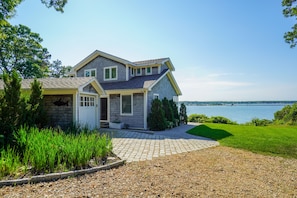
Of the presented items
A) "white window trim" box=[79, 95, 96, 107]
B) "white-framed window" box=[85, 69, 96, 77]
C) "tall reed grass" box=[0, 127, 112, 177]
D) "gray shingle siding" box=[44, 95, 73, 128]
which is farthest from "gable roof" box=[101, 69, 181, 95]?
"tall reed grass" box=[0, 127, 112, 177]

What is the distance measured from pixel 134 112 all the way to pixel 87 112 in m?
3.85

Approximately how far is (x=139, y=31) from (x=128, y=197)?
→ 10.9 meters

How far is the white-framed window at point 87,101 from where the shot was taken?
11.6 metres

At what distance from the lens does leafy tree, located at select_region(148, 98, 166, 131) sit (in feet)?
45.2

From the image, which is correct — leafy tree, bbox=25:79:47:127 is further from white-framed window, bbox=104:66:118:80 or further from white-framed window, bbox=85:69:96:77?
white-framed window, bbox=85:69:96:77

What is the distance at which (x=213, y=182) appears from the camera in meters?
4.30

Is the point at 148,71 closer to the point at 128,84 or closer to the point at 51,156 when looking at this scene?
the point at 128,84

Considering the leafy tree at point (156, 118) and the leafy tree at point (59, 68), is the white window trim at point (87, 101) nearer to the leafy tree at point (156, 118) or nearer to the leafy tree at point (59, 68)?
the leafy tree at point (156, 118)

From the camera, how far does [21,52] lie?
24078 mm

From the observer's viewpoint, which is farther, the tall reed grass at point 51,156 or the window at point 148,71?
the window at point 148,71

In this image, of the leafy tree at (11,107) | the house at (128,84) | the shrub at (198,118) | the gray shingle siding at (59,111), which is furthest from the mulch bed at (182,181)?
the shrub at (198,118)

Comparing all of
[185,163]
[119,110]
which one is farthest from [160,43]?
[185,163]

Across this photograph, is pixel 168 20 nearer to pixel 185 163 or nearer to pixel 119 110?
pixel 119 110

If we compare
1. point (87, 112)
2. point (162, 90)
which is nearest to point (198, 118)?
point (162, 90)
